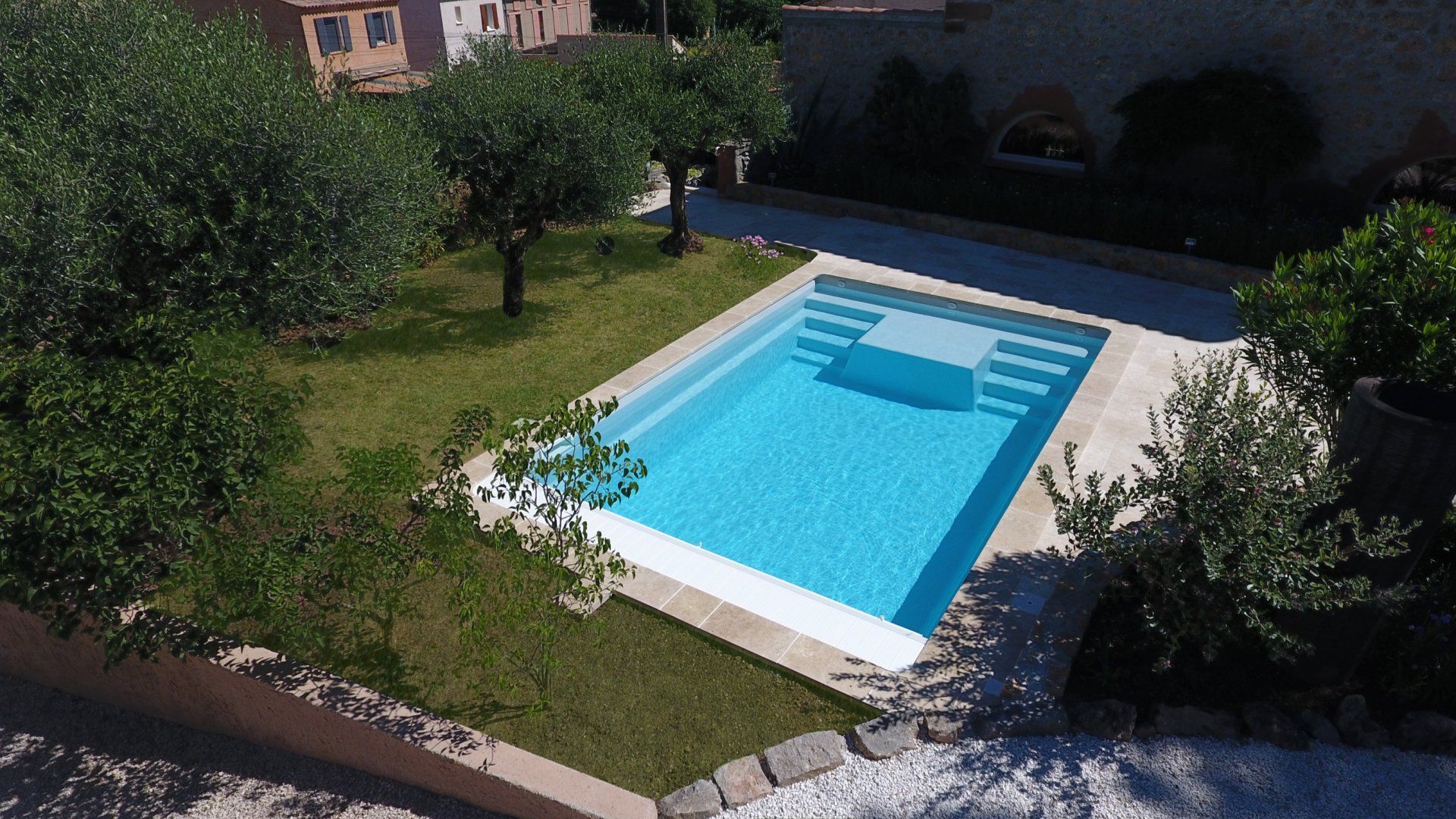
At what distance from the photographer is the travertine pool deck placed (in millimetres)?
7375

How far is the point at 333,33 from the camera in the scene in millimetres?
44500

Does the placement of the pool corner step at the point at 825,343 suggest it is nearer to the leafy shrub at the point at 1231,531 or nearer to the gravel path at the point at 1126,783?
the leafy shrub at the point at 1231,531

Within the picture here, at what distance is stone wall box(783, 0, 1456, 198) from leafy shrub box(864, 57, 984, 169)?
23.6 inches

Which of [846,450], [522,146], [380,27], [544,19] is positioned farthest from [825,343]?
[544,19]

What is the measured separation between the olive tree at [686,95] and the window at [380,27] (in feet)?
123

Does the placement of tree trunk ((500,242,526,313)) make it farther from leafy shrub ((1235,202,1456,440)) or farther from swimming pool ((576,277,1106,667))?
leafy shrub ((1235,202,1456,440))

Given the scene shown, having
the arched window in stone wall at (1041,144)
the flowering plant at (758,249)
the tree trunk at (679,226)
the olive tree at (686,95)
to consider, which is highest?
the olive tree at (686,95)

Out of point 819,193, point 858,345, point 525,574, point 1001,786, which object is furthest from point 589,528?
point 819,193

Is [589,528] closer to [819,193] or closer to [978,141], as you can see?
[819,193]

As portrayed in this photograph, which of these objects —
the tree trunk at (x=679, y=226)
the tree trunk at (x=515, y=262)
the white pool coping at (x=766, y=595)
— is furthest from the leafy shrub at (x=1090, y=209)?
the white pool coping at (x=766, y=595)

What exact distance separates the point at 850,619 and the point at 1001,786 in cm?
217

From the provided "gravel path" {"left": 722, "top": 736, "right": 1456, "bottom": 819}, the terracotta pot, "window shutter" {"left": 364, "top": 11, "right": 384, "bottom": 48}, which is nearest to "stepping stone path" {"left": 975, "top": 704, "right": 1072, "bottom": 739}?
"gravel path" {"left": 722, "top": 736, "right": 1456, "bottom": 819}

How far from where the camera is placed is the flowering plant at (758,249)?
57.3 ft

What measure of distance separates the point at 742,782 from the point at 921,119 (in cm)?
1681
